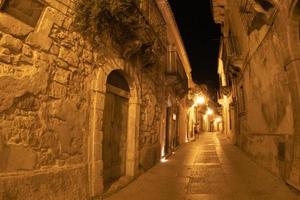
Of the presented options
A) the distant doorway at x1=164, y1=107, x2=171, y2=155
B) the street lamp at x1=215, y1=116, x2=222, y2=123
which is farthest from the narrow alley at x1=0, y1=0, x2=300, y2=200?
the street lamp at x1=215, y1=116, x2=222, y2=123

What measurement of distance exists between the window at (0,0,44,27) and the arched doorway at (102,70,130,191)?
2189 millimetres

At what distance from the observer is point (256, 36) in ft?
23.7

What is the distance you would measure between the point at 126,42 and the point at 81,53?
150cm

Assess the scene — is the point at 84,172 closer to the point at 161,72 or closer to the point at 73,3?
the point at 73,3

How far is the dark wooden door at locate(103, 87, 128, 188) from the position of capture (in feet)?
17.6

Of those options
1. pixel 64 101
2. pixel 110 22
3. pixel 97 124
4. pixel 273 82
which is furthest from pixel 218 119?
pixel 64 101

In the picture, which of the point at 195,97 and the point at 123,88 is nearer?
the point at 123,88

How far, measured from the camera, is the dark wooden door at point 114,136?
5.38 m

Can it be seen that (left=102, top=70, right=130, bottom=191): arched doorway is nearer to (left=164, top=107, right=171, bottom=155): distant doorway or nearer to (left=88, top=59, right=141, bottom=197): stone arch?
(left=88, top=59, right=141, bottom=197): stone arch

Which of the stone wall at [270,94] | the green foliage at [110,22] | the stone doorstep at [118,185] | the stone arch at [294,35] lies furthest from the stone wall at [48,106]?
the stone wall at [270,94]

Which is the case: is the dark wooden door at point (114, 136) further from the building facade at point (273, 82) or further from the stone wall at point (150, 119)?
the building facade at point (273, 82)

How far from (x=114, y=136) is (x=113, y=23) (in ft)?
8.41

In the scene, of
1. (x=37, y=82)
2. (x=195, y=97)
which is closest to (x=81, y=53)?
(x=37, y=82)

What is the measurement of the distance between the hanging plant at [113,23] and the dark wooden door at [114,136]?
3.87ft
